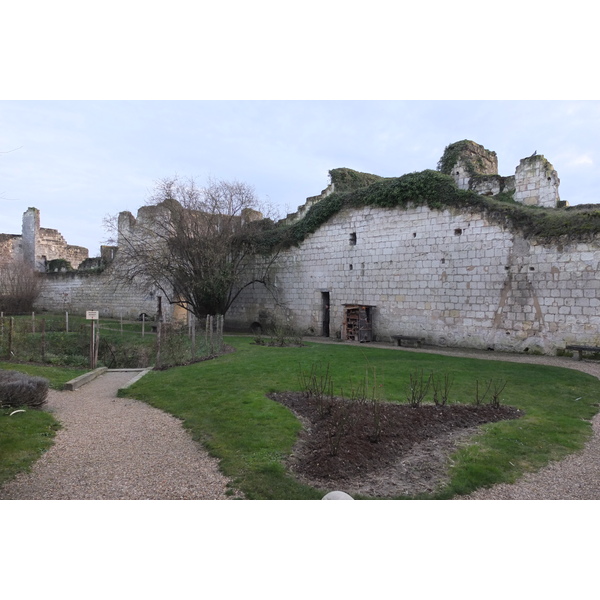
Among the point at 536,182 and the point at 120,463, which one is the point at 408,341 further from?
the point at 120,463

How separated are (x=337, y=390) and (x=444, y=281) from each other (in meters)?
8.59

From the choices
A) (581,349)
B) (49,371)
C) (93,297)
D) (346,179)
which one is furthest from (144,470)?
(93,297)

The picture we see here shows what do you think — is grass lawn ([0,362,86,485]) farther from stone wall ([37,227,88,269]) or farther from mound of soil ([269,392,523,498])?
stone wall ([37,227,88,269])

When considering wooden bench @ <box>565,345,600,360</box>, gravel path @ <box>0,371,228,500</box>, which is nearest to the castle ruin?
wooden bench @ <box>565,345,600,360</box>

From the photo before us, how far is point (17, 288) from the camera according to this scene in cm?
2700

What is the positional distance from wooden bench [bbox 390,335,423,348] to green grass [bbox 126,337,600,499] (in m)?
2.41

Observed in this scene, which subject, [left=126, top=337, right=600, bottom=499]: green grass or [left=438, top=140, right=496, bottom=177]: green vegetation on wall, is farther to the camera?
[left=438, top=140, right=496, bottom=177]: green vegetation on wall

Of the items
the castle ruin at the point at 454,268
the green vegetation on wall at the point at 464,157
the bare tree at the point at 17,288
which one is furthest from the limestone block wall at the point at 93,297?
the green vegetation on wall at the point at 464,157

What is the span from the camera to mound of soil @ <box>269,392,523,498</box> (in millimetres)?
4324

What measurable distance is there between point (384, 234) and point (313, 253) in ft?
12.0

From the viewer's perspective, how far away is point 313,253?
19234 mm

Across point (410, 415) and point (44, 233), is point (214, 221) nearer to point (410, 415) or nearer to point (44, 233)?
point (410, 415)

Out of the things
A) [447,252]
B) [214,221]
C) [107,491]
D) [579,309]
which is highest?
[214,221]

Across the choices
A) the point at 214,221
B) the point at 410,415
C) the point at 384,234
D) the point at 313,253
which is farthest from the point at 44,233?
the point at 410,415
